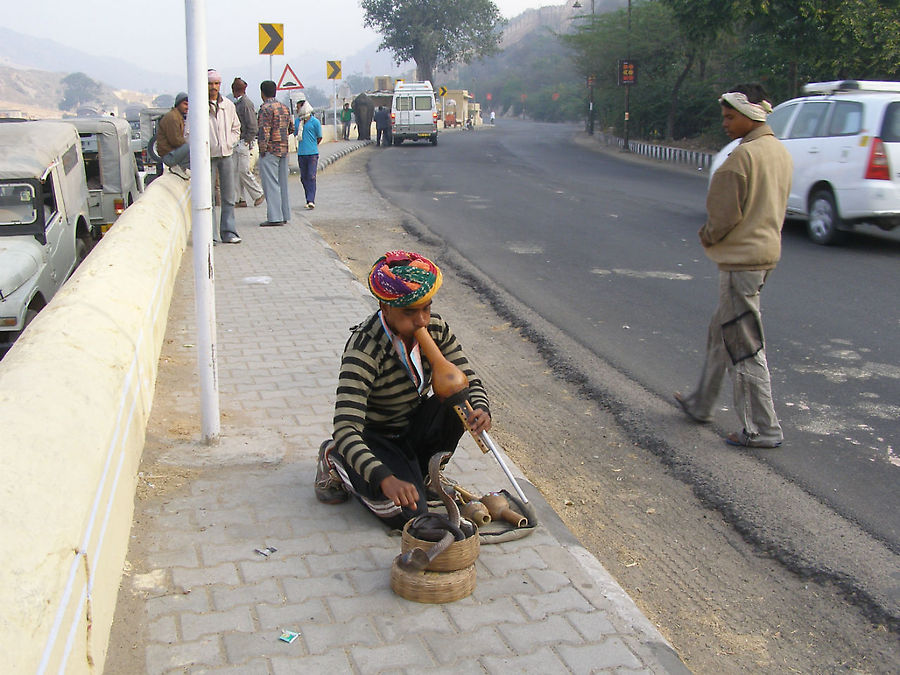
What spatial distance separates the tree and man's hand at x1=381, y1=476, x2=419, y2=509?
7137 cm

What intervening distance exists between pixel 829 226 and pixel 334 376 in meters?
7.72

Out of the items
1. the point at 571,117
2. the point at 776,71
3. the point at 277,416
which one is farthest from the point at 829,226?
the point at 571,117

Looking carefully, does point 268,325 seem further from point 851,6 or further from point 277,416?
point 851,6

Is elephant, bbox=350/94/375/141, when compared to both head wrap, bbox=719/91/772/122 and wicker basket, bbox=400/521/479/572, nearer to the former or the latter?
head wrap, bbox=719/91/772/122

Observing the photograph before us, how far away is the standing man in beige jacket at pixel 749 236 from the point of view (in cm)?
491

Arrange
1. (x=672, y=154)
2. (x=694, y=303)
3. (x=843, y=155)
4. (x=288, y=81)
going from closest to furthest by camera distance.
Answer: (x=694, y=303), (x=843, y=155), (x=288, y=81), (x=672, y=154)

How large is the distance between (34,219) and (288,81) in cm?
1343

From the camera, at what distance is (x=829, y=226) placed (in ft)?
36.4

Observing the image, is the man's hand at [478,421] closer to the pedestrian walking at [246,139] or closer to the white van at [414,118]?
the pedestrian walking at [246,139]

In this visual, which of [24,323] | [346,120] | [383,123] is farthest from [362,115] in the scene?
[24,323]

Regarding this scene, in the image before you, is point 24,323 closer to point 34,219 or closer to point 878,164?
point 34,219

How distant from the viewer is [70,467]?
280cm

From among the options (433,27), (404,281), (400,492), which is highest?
(433,27)

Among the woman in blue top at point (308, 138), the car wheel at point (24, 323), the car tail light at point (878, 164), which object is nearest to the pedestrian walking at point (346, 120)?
the woman in blue top at point (308, 138)
